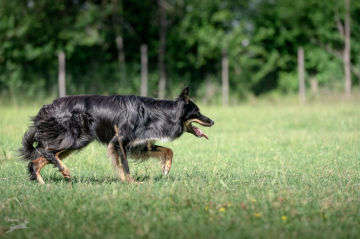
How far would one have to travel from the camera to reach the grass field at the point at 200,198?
3.41 m

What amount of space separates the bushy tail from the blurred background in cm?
1329

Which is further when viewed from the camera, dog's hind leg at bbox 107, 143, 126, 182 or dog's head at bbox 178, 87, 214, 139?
dog's head at bbox 178, 87, 214, 139

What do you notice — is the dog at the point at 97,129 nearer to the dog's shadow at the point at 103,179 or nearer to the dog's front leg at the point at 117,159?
the dog's front leg at the point at 117,159

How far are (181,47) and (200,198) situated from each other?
21.3m

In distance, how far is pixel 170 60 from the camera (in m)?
24.5

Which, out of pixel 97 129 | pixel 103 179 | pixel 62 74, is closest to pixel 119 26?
pixel 62 74

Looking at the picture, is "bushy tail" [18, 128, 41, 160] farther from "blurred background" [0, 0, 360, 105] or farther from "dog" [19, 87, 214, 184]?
"blurred background" [0, 0, 360, 105]

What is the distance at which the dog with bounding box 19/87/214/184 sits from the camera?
5.51 meters

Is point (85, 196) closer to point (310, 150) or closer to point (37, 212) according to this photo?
point (37, 212)

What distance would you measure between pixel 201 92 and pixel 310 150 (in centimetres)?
1374

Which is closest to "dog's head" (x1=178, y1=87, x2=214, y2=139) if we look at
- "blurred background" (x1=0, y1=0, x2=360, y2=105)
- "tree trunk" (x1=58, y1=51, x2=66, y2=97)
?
"tree trunk" (x1=58, y1=51, x2=66, y2=97)

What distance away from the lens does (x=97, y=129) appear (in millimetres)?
5598

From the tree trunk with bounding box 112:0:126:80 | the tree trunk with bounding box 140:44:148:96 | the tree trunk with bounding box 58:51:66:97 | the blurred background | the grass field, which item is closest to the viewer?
the grass field

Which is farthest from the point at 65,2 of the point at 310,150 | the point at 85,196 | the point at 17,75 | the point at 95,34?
the point at 85,196
